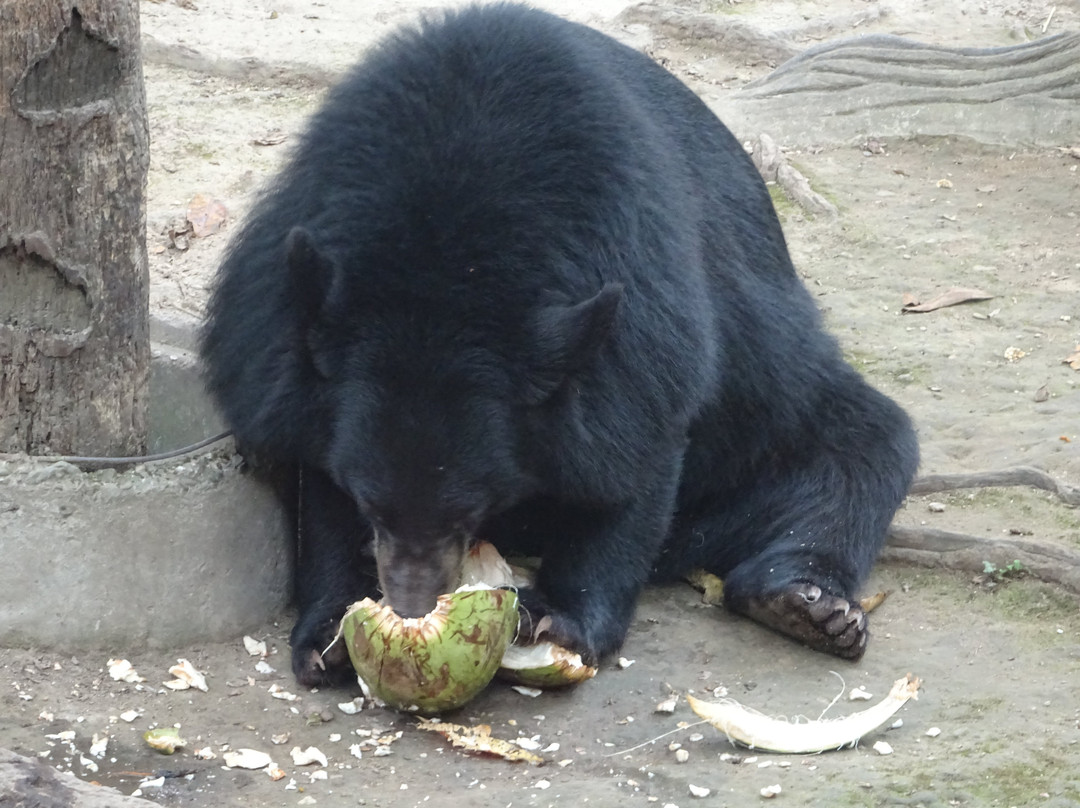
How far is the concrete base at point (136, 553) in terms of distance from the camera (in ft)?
11.7

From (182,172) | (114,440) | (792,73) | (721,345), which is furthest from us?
(792,73)

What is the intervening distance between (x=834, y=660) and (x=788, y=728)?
607mm

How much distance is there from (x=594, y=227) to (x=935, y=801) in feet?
5.03

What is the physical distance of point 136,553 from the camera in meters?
3.68

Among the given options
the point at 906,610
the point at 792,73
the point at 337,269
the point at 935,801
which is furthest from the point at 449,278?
the point at 792,73

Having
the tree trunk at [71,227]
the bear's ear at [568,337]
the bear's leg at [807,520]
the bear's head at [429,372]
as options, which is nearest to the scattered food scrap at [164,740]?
the bear's head at [429,372]

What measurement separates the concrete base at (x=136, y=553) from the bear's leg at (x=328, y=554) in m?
0.10

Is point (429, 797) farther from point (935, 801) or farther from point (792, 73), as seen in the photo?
point (792, 73)

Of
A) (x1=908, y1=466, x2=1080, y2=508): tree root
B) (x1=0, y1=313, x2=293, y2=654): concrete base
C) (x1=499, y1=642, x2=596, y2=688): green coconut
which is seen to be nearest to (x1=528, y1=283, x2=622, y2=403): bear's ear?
(x1=499, y1=642, x2=596, y2=688): green coconut

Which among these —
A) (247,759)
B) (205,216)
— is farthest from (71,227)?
(205,216)

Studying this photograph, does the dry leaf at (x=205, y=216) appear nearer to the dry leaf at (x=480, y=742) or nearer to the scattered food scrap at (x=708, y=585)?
the scattered food scrap at (x=708, y=585)

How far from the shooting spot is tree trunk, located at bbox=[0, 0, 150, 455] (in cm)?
339

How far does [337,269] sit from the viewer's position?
3318mm

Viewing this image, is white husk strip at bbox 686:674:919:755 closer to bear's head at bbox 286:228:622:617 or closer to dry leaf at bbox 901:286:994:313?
bear's head at bbox 286:228:622:617
